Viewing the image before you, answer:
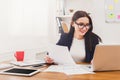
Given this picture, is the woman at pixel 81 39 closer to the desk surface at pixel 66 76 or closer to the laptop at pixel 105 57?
the laptop at pixel 105 57

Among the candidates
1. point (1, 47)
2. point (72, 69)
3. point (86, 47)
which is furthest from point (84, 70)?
point (1, 47)

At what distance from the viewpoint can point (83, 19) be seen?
2.49 metres

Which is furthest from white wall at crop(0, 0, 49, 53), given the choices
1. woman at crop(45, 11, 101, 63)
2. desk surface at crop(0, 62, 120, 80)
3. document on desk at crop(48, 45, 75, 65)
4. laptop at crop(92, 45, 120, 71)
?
laptop at crop(92, 45, 120, 71)

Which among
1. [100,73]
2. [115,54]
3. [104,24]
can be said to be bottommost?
[100,73]

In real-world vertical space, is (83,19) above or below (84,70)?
above

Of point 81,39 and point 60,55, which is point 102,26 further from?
point 60,55

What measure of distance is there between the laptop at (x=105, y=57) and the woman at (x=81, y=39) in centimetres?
74

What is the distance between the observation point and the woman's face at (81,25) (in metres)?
2.43

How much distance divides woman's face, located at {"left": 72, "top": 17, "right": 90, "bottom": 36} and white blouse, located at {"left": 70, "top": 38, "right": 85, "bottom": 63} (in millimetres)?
119

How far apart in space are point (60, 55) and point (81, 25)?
68cm

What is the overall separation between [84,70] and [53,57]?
0.38 m

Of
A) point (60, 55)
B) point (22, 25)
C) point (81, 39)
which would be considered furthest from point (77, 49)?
point (22, 25)

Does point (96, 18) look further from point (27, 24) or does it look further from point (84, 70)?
point (84, 70)

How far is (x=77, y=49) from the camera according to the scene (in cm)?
258
